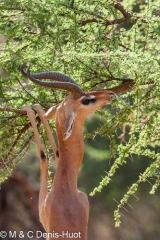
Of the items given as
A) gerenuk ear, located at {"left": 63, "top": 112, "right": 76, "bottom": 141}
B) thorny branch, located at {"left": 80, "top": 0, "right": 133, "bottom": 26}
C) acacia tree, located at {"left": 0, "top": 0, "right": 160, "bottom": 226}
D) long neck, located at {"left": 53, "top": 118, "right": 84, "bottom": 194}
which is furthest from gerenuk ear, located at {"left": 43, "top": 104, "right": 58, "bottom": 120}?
thorny branch, located at {"left": 80, "top": 0, "right": 133, "bottom": 26}

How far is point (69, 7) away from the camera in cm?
676

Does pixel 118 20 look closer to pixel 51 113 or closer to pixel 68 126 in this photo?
pixel 51 113

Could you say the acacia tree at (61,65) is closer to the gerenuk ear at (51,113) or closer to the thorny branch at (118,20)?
the thorny branch at (118,20)

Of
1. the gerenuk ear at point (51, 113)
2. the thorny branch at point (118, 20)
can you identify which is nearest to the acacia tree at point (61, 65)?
the thorny branch at point (118, 20)

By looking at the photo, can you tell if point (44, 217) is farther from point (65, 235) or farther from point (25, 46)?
point (25, 46)

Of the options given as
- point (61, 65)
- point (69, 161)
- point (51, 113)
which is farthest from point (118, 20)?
point (69, 161)

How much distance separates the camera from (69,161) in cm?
498

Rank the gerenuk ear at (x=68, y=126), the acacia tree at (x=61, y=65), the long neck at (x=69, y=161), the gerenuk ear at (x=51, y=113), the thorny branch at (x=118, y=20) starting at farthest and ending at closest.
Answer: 1. the thorny branch at (x=118, y=20)
2. the acacia tree at (x=61, y=65)
3. the gerenuk ear at (x=51, y=113)
4. the long neck at (x=69, y=161)
5. the gerenuk ear at (x=68, y=126)

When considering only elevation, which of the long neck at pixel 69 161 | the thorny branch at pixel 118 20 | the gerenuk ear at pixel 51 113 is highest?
the thorny branch at pixel 118 20

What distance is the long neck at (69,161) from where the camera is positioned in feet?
16.2

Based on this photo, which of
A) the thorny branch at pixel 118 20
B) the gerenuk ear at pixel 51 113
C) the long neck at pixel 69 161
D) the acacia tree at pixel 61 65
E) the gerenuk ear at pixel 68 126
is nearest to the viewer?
the gerenuk ear at pixel 68 126

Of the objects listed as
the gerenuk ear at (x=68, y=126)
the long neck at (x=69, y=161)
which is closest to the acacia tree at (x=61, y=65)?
the long neck at (x=69, y=161)

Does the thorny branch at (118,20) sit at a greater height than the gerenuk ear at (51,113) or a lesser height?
greater

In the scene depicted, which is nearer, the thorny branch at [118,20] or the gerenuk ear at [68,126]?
the gerenuk ear at [68,126]
